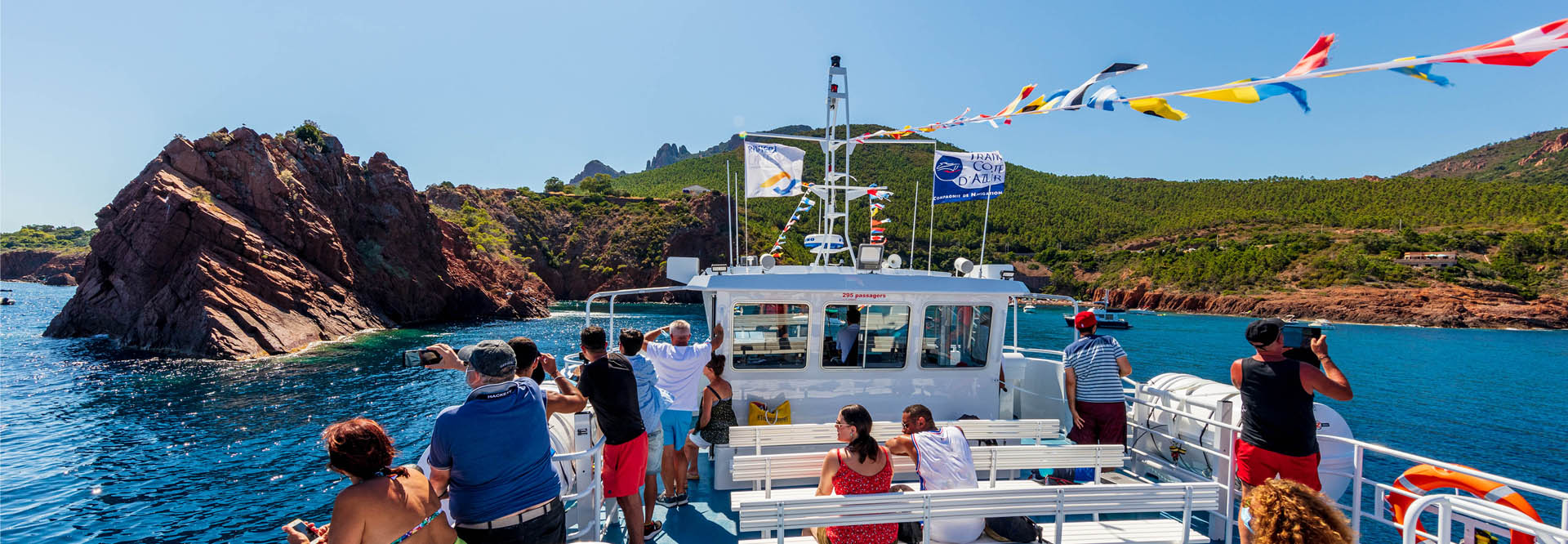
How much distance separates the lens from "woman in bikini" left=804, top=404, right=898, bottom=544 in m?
3.29

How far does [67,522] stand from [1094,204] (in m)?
105

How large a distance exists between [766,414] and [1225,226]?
96778 millimetres

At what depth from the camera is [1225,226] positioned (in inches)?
3307

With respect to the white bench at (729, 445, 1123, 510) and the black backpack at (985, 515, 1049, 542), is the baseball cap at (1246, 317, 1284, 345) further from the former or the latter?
the black backpack at (985, 515, 1049, 542)

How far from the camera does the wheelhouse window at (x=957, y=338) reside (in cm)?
664

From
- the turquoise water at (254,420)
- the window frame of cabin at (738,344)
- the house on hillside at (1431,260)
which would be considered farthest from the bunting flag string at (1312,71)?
the house on hillside at (1431,260)

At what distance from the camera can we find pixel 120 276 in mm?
28156

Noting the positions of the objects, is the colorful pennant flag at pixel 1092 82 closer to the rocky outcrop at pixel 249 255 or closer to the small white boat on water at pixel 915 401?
the small white boat on water at pixel 915 401

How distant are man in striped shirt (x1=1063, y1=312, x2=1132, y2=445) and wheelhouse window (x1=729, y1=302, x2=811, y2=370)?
7.91 ft

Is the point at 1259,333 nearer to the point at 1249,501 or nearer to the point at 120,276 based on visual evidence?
the point at 1249,501

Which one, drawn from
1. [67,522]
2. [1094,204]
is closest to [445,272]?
[67,522]

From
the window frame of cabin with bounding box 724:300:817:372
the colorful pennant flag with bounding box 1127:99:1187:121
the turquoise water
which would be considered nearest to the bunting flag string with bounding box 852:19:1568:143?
the colorful pennant flag with bounding box 1127:99:1187:121

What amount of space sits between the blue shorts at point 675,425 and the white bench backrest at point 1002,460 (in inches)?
30.9

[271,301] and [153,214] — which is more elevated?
[153,214]
